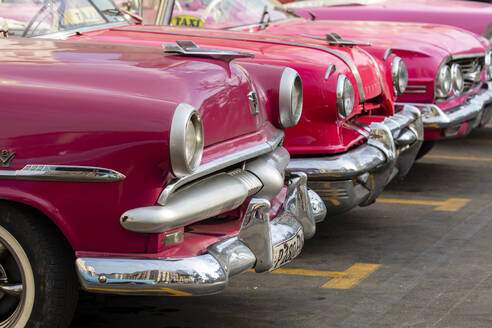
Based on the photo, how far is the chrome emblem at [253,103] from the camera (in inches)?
164

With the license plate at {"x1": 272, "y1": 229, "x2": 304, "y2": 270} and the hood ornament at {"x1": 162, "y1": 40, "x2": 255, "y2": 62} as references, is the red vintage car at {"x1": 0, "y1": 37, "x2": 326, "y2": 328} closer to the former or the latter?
the license plate at {"x1": 272, "y1": 229, "x2": 304, "y2": 270}

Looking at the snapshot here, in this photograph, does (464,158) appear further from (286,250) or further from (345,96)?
(286,250)

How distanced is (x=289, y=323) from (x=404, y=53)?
3718mm

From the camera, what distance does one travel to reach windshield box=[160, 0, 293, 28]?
7.36 meters

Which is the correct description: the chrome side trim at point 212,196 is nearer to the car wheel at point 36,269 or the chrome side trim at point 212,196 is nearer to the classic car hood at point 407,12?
the car wheel at point 36,269

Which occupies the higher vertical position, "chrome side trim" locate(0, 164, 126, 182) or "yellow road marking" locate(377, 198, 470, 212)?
"chrome side trim" locate(0, 164, 126, 182)

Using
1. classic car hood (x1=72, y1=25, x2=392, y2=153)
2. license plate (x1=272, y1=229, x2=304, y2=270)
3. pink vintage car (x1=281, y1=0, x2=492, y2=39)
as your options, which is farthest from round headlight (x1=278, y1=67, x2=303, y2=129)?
pink vintage car (x1=281, y1=0, x2=492, y2=39)

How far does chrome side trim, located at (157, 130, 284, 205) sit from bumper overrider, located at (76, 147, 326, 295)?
0.05m

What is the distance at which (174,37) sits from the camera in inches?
225

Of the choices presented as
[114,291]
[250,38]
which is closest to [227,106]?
[114,291]

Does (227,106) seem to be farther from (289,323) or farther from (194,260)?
(289,323)

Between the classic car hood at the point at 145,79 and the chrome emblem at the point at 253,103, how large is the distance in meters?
0.03

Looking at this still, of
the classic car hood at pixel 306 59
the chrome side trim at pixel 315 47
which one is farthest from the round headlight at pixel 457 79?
the chrome side trim at pixel 315 47

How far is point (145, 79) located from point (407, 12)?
290 inches
